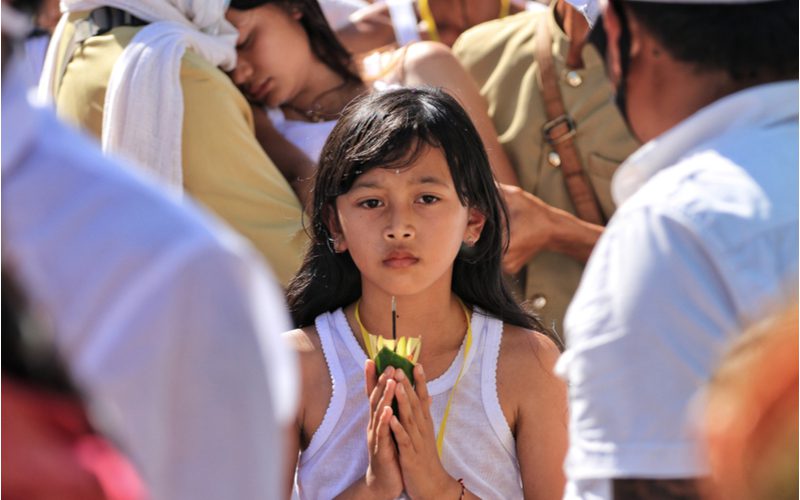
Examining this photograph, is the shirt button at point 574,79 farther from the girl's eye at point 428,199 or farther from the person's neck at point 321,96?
the girl's eye at point 428,199

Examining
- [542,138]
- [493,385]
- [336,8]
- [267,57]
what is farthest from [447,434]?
[336,8]

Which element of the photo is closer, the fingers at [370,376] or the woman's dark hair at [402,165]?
the fingers at [370,376]

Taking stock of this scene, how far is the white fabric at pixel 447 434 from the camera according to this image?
318 cm

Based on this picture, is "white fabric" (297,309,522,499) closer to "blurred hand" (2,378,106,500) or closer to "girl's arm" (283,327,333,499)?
"girl's arm" (283,327,333,499)

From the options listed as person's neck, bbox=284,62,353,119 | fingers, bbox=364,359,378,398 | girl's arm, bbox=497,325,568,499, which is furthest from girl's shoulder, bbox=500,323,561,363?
person's neck, bbox=284,62,353,119

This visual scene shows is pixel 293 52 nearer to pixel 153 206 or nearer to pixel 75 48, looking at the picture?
pixel 75 48

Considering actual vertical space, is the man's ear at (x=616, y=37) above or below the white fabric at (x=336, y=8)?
above

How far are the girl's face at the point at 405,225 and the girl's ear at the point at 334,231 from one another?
0.09 ft

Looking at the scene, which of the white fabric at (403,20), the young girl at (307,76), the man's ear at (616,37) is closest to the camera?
the man's ear at (616,37)

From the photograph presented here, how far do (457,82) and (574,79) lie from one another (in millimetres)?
366

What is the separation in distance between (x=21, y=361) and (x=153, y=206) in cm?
21

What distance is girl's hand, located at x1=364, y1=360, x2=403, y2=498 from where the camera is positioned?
9.66ft

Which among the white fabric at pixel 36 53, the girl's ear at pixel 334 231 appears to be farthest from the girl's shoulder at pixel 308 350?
the white fabric at pixel 36 53

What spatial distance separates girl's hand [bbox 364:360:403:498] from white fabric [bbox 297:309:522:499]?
130 mm
